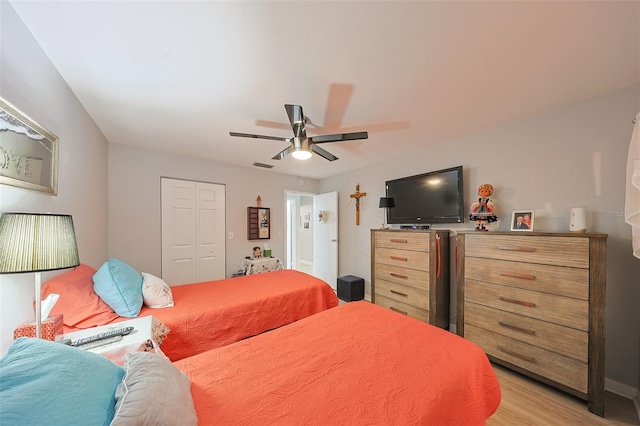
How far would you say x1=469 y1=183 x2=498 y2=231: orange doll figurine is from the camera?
2.48 metres

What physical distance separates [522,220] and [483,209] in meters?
0.35

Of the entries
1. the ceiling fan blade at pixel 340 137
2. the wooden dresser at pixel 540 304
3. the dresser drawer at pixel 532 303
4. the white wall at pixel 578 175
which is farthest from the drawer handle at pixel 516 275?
the ceiling fan blade at pixel 340 137

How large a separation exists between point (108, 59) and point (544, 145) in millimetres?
3698

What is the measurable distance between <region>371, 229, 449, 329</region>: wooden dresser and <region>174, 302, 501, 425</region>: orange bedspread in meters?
1.29

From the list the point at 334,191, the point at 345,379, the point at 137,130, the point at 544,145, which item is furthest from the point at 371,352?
the point at 334,191

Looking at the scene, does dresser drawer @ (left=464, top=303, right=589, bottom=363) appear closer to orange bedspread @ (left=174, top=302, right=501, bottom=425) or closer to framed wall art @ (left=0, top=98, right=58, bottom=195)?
orange bedspread @ (left=174, top=302, right=501, bottom=425)

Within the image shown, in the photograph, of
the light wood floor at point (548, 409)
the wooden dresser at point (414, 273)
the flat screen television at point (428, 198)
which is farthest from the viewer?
the flat screen television at point (428, 198)

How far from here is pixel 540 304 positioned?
75.5 inches

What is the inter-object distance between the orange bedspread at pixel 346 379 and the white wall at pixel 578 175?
1588mm

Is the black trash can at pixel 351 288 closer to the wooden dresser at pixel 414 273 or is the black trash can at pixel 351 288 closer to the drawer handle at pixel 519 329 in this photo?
the wooden dresser at pixel 414 273

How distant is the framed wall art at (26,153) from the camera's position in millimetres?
1102

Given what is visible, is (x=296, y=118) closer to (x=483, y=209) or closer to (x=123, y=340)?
(x=123, y=340)

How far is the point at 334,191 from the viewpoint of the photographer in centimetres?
484

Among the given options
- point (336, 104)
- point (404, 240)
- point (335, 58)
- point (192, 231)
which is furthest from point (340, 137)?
point (192, 231)
